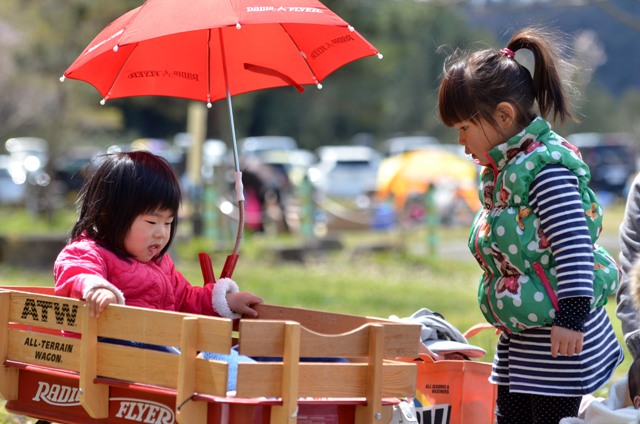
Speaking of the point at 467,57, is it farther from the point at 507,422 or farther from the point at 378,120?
the point at 378,120

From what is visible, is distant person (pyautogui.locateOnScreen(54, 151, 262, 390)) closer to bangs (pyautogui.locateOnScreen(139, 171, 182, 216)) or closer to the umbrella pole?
bangs (pyautogui.locateOnScreen(139, 171, 182, 216))

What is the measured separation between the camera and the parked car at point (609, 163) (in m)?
30.8

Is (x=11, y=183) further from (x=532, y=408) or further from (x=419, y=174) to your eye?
(x=532, y=408)

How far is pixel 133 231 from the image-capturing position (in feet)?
12.0

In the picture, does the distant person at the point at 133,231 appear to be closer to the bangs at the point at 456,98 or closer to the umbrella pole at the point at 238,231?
the umbrella pole at the point at 238,231

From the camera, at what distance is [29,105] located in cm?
3020

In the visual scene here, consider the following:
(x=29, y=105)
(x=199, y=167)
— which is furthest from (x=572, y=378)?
(x=29, y=105)

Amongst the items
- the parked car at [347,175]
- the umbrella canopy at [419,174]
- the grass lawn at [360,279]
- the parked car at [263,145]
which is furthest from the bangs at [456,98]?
the parked car at [263,145]

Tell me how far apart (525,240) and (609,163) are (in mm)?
30014

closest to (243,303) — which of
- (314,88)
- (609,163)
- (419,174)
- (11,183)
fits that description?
(419,174)

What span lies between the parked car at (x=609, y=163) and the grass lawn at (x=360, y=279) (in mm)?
13656

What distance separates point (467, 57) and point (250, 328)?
1351 millimetres

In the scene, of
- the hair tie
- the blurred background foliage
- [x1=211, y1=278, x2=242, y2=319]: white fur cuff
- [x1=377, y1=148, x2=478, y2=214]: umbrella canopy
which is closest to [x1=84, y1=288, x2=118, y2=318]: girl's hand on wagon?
[x1=211, y1=278, x2=242, y2=319]: white fur cuff

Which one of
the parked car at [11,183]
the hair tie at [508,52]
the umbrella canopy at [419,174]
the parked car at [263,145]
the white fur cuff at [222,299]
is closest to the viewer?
the hair tie at [508,52]
